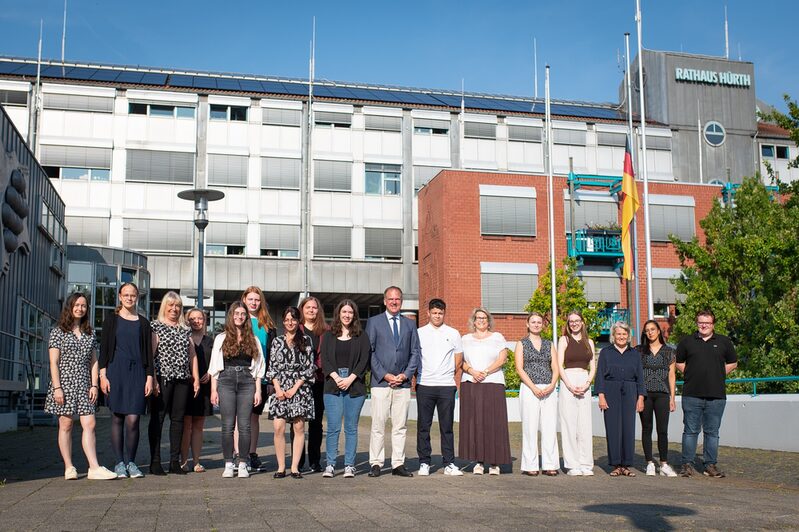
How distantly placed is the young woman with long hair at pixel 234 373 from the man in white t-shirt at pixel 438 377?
1.87 m

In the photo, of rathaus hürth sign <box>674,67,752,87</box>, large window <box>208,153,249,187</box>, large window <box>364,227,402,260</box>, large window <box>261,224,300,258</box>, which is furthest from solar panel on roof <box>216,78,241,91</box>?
rathaus hürth sign <box>674,67,752,87</box>

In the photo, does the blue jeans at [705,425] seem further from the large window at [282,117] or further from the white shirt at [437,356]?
the large window at [282,117]

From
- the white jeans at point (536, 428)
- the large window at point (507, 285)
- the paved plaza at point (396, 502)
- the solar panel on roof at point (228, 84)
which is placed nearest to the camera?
the paved plaza at point (396, 502)

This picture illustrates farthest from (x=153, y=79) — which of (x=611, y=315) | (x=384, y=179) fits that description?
(x=611, y=315)

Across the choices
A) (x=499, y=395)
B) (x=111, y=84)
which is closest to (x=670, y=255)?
(x=111, y=84)

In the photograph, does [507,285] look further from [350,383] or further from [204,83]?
[350,383]

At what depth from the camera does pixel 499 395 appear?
10.7 meters

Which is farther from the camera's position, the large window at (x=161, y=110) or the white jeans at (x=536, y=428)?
the large window at (x=161, y=110)

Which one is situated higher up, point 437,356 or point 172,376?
point 437,356

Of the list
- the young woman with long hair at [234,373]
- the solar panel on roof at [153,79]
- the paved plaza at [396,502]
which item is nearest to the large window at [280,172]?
the solar panel on roof at [153,79]

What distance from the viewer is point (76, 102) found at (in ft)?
148

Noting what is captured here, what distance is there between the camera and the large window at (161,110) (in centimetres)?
4588

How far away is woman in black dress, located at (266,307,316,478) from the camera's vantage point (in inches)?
387

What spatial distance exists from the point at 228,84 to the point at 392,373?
41.1m
